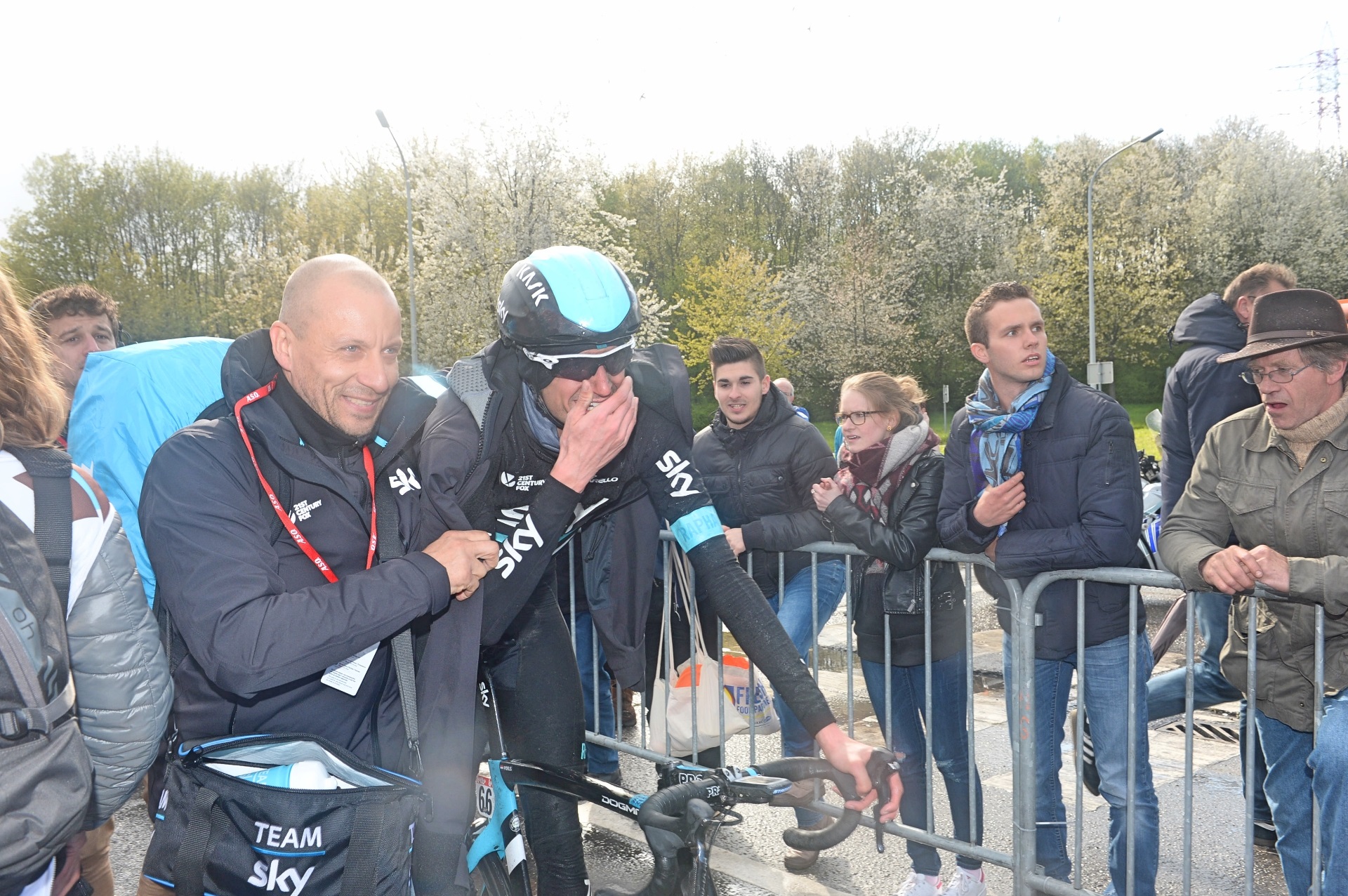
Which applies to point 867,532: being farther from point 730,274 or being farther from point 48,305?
point 730,274

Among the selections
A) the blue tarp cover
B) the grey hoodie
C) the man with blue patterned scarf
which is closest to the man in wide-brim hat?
the man with blue patterned scarf

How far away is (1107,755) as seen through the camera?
3.70 metres

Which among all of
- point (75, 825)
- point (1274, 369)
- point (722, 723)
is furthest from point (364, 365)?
point (1274, 369)

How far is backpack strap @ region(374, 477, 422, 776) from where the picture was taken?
232 centimetres

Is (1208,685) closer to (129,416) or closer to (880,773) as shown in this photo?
(880,773)

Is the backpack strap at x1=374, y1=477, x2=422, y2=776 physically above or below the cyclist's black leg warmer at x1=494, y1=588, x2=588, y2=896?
above

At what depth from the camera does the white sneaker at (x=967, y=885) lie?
401 centimetres

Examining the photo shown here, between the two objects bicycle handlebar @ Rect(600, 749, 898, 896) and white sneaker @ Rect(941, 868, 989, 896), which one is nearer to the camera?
bicycle handlebar @ Rect(600, 749, 898, 896)

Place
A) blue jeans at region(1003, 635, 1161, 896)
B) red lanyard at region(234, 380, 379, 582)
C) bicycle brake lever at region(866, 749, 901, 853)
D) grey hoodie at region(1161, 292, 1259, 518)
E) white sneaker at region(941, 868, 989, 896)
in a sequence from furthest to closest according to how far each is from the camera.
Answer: grey hoodie at region(1161, 292, 1259, 518), white sneaker at region(941, 868, 989, 896), blue jeans at region(1003, 635, 1161, 896), red lanyard at region(234, 380, 379, 582), bicycle brake lever at region(866, 749, 901, 853)

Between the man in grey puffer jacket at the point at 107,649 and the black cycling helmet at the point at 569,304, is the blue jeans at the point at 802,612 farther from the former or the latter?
the man in grey puffer jacket at the point at 107,649

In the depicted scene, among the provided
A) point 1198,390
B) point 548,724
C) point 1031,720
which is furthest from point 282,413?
point 1198,390

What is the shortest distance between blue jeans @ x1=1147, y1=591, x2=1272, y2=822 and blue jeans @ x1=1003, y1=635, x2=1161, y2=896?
30.0 inches

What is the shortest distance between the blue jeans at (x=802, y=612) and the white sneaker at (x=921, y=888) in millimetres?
538

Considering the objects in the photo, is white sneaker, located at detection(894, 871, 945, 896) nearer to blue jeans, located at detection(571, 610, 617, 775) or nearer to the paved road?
the paved road
